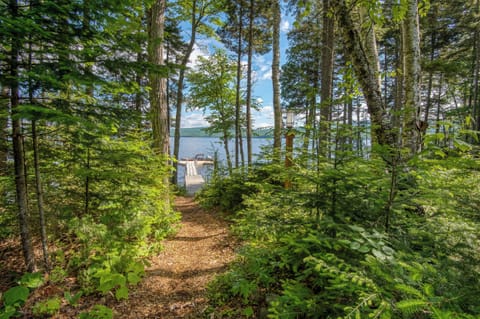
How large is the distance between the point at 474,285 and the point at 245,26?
856 centimetres

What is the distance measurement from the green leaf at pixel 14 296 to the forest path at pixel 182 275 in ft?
2.36

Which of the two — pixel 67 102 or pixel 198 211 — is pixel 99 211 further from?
pixel 198 211

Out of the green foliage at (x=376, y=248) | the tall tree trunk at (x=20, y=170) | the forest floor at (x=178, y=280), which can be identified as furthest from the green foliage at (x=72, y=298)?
the green foliage at (x=376, y=248)

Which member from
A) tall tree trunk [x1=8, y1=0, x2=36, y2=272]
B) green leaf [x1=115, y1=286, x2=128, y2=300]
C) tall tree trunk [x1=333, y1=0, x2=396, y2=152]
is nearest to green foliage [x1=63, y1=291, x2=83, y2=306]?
green leaf [x1=115, y1=286, x2=128, y2=300]

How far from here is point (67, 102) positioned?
1.94 m

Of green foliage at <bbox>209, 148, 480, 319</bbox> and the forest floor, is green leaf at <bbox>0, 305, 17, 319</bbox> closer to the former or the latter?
the forest floor

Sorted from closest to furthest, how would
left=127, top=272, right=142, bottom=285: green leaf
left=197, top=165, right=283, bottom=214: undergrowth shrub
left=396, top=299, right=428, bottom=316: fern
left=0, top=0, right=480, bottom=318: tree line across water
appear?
left=396, top=299, right=428, bottom=316: fern → left=0, top=0, right=480, bottom=318: tree line across water → left=127, top=272, right=142, bottom=285: green leaf → left=197, top=165, right=283, bottom=214: undergrowth shrub

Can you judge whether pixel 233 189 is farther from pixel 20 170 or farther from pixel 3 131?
pixel 3 131

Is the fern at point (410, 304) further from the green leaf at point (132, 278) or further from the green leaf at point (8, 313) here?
the green leaf at point (8, 313)

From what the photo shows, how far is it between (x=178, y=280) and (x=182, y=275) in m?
0.10

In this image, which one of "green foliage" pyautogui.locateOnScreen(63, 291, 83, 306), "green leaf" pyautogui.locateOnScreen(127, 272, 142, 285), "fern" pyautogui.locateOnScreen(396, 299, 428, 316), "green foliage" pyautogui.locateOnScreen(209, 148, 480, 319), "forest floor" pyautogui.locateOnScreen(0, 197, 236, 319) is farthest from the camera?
"green leaf" pyautogui.locateOnScreen(127, 272, 142, 285)

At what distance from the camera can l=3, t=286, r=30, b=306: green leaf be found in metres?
1.67

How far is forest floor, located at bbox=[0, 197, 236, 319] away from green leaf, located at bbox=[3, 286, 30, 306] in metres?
0.33

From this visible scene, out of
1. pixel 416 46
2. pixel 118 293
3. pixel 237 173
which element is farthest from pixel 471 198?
pixel 237 173
